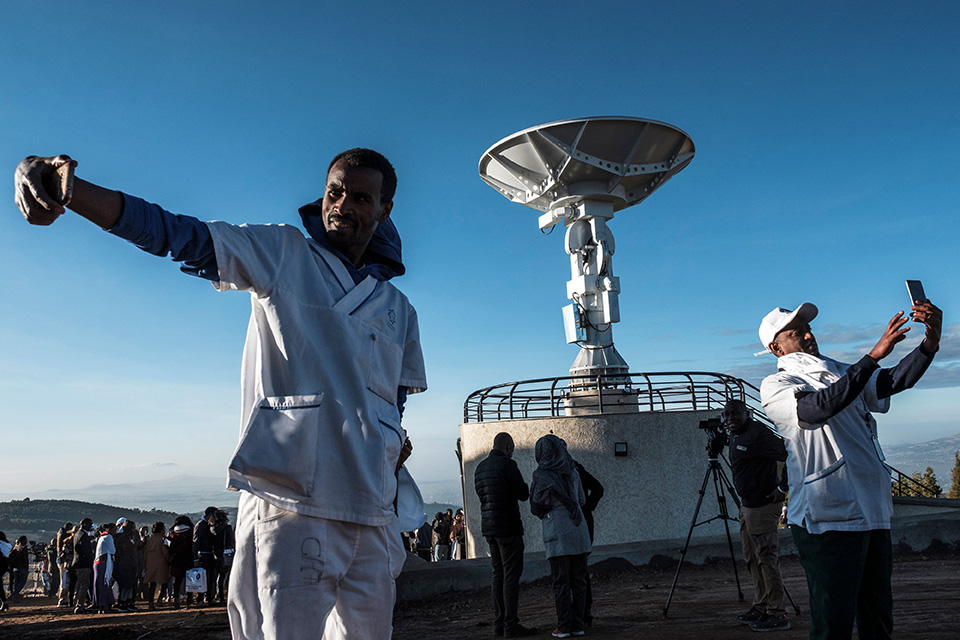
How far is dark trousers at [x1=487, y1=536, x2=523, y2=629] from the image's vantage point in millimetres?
7270

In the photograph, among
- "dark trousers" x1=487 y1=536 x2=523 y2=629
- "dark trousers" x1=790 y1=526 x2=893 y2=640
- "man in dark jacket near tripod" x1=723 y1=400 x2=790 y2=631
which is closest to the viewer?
"dark trousers" x1=790 y1=526 x2=893 y2=640

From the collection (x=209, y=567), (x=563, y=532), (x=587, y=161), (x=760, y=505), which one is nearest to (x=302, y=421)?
(x=563, y=532)

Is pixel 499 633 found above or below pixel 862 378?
below

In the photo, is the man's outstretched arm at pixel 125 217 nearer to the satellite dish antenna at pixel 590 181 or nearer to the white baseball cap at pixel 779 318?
the white baseball cap at pixel 779 318

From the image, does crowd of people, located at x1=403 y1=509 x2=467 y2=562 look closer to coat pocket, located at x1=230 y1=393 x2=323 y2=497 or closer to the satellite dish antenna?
the satellite dish antenna

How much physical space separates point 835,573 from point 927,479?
46.5 m

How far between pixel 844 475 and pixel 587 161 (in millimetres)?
14198

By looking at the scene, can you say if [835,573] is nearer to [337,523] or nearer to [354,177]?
[337,523]

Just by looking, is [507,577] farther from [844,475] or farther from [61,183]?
[61,183]

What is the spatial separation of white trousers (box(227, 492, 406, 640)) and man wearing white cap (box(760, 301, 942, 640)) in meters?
2.45

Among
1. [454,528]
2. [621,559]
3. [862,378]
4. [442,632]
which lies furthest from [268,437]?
[454,528]

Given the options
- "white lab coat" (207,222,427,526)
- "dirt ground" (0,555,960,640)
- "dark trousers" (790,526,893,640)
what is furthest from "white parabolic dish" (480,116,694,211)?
"white lab coat" (207,222,427,526)

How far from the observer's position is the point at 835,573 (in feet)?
11.8

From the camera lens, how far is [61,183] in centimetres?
166
